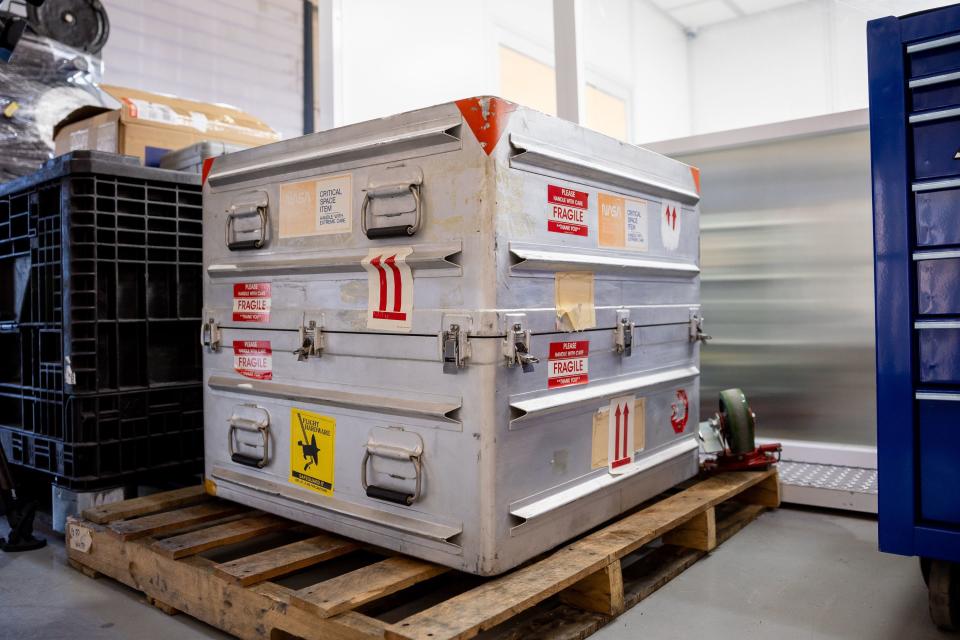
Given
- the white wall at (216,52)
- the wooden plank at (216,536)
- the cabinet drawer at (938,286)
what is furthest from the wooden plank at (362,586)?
the white wall at (216,52)

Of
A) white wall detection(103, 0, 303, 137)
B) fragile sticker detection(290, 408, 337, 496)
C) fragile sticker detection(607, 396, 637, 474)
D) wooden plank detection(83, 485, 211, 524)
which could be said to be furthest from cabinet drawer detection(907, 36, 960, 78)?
white wall detection(103, 0, 303, 137)

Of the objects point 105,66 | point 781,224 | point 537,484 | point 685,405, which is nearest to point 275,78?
point 105,66

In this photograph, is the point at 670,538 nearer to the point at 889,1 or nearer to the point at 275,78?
the point at 889,1

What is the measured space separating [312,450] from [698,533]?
1.52 m

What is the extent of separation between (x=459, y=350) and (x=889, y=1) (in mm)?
3695

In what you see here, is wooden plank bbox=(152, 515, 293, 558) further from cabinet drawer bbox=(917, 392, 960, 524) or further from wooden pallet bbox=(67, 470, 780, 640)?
cabinet drawer bbox=(917, 392, 960, 524)

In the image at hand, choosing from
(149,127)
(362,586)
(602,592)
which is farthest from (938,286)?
(149,127)

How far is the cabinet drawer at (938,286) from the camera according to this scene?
192cm

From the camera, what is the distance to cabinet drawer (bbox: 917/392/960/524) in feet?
6.38

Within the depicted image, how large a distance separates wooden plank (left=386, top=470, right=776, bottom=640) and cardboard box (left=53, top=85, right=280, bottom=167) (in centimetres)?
302

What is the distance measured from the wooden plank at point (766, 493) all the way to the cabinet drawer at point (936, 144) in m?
1.75

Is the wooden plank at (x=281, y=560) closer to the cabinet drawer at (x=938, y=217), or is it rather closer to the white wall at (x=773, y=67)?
the cabinet drawer at (x=938, y=217)

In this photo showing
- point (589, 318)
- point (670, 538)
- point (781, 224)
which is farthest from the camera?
point (781, 224)

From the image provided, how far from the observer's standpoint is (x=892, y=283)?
2.00 metres
